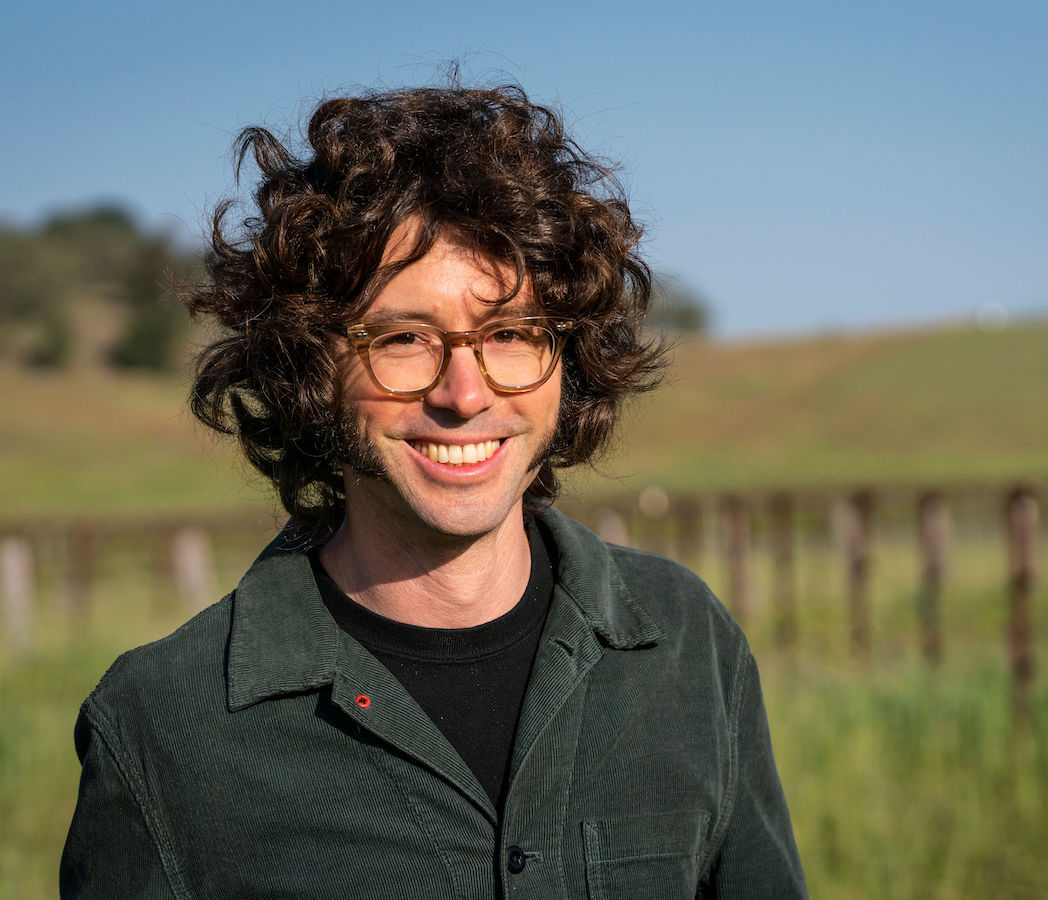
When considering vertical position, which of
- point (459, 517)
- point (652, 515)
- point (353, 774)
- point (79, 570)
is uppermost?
point (459, 517)

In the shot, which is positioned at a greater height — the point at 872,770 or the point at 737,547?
the point at 737,547

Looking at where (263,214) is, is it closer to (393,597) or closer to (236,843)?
(393,597)

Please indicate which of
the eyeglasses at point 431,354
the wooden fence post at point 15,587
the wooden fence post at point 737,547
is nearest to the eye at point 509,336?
the eyeglasses at point 431,354

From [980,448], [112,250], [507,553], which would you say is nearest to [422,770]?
[507,553]

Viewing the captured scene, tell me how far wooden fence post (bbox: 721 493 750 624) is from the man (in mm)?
7420

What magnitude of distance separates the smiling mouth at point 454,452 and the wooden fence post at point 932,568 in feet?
Answer: 21.2

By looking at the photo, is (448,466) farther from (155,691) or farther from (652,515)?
(652,515)

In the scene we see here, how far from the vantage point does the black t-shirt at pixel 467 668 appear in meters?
2.15

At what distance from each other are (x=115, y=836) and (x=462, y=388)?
1002mm

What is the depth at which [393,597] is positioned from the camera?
7.43 ft

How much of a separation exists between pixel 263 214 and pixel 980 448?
43387 mm

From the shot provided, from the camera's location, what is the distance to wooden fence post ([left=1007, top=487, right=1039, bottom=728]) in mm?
6441

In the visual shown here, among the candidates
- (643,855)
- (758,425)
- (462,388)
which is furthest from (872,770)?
(758,425)

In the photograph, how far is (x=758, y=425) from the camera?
167ft
